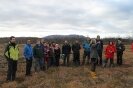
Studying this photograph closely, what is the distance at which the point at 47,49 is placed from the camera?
22562 mm

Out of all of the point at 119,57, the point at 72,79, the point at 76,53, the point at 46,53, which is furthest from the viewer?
the point at 119,57

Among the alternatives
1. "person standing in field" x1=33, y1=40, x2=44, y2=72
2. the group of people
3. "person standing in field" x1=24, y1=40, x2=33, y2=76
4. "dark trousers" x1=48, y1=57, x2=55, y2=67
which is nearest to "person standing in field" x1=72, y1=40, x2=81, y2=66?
the group of people

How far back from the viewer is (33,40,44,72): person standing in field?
20344mm

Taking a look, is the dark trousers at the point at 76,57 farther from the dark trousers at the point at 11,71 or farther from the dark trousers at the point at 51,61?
the dark trousers at the point at 11,71

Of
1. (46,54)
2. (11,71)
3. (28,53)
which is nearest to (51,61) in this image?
(46,54)

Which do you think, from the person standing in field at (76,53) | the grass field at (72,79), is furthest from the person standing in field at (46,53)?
the person standing in field at (76,53)

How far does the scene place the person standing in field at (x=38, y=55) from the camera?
20.3m

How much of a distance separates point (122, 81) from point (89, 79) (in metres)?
1.57

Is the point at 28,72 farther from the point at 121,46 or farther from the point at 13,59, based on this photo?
the point at 121,46

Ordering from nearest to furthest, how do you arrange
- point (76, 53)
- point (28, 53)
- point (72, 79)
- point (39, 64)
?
point (72, 79) → point (28, 53) → point (39, 64) → point (76, 53)

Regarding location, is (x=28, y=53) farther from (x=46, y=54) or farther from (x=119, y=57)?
(x=119, y=57)

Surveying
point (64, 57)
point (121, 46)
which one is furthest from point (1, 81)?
point (121, 46)

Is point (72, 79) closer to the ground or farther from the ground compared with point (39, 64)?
closer to the ground

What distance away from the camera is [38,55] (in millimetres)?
20453
